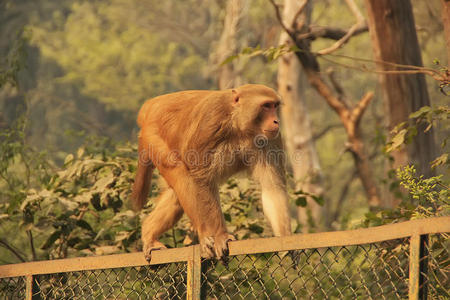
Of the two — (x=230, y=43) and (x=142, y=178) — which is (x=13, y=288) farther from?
(x=230, y=43)

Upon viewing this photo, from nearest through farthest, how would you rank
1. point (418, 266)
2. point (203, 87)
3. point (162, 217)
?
point (418, 266), point (162, 217), point (203, 87)

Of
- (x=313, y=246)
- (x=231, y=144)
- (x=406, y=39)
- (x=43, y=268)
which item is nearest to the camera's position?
(x=313, y=246)

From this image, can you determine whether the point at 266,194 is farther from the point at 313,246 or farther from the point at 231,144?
the point at 313,246

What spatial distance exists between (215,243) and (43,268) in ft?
3.53

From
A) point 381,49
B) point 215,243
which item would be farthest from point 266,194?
point 381,49

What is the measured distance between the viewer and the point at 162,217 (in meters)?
4.57

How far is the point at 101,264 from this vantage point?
11.5ft

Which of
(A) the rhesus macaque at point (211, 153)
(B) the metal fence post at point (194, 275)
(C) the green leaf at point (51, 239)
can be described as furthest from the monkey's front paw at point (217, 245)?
(C) the green leaf at point (51, 239)

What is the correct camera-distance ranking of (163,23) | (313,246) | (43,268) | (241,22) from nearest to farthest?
(313,246), (43,268), (241,22), (163,23)

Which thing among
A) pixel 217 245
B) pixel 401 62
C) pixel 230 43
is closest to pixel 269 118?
pixel 217 245

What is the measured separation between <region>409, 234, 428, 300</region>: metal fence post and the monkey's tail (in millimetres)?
2834

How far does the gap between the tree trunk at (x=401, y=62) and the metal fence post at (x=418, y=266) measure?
12.0 ft

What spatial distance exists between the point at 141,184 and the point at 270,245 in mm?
2252

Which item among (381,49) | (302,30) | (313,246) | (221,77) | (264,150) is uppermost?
(221,77)
